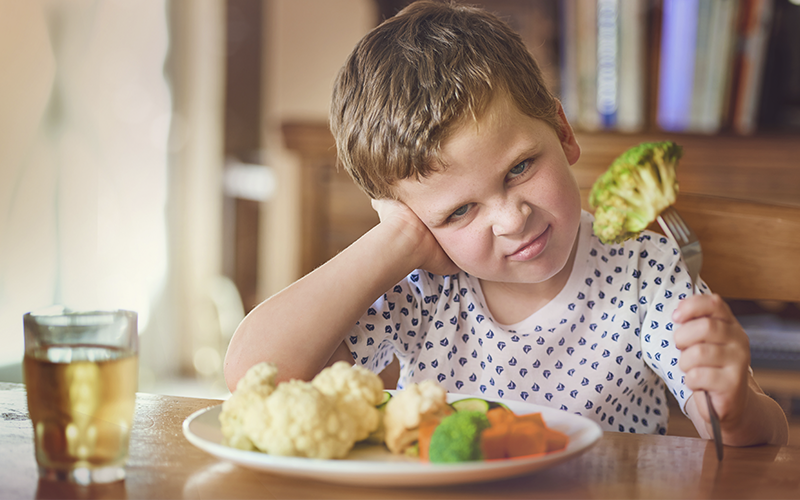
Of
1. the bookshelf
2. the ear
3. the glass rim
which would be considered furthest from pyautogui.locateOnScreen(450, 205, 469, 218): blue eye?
the bookshelf

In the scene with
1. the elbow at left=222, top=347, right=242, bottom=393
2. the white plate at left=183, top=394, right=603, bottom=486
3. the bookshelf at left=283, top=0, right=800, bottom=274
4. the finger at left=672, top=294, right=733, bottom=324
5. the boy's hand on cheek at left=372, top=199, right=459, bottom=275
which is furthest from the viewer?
the bookshelf at left=283, top=0, right=800, bottom=274

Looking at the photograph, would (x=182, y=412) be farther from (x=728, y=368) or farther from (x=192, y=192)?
(x=192, y=192)

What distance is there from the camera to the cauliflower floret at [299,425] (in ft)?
1.48

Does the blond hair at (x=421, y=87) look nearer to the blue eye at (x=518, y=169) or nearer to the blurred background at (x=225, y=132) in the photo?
the blue eye at (x=518, y=169)

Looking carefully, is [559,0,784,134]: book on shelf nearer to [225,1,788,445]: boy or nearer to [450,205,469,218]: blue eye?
[225,1,788,445]: boy

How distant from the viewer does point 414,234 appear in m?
0.86

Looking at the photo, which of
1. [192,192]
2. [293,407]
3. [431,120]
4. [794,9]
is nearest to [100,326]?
[293,407]

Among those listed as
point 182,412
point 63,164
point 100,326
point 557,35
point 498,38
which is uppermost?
point 557,35

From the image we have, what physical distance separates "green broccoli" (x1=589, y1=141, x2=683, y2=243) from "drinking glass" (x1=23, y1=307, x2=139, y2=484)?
424mm

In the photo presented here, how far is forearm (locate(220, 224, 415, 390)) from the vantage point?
2.47ft

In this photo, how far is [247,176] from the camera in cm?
257

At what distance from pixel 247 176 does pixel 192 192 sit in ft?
0.69

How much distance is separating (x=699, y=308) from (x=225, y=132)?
2.21 m

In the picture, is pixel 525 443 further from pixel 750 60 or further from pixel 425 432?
pixel 750 60
